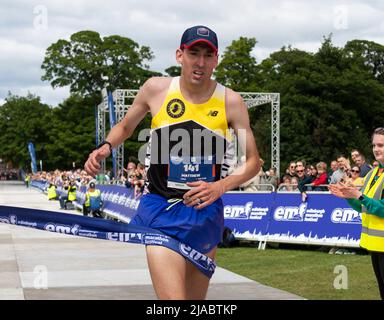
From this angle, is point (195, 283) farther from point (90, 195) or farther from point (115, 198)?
point (90, 195)

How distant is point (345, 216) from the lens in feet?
42.4

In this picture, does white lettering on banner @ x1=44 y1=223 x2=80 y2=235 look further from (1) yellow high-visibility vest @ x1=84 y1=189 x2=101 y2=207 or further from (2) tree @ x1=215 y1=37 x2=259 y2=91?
(2) tree @ x1=215 y1=37 x2=259 y2=91

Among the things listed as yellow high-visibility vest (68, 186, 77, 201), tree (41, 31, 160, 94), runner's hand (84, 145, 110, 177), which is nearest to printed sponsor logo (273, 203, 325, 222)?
runner's hand (84, 145, 110, 177)

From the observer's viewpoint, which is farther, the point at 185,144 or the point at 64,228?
the point at 64,228

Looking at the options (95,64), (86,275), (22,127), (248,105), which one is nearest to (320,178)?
(86,275)

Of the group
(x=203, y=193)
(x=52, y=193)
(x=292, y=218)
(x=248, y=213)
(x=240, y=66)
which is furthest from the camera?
(x=240, y=66)

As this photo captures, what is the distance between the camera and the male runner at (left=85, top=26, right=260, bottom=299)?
4.41 meters

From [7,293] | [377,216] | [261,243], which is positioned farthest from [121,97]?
[377,216]

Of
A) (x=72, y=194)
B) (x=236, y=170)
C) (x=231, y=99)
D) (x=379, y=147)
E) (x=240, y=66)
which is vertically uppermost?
(x=240, y=66)

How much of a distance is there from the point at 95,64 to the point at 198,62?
6947 centimetres

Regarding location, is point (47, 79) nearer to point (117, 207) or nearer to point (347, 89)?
point (347, 89)

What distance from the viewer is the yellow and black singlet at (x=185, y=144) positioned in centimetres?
450

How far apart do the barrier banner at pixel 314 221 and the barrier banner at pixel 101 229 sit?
27.8 ft

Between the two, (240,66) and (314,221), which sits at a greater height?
(240,66)
